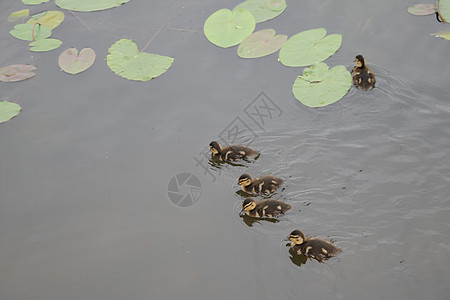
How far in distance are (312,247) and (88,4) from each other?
5121mm

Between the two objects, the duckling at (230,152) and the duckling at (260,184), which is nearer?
the duckling at (260,184)

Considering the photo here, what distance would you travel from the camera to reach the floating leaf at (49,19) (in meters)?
7.36

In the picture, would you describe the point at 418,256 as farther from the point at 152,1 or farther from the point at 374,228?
the point at 152,1

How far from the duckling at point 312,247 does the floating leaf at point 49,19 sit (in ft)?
16.2

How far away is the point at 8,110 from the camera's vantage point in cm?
624

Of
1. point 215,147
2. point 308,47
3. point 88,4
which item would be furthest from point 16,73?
point 308,47

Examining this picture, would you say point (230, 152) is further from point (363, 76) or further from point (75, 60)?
point (75, 60)

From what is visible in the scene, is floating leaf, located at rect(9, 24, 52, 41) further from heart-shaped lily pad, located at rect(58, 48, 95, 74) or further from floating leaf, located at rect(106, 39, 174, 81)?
floating leaf, located at rect(106, 39, 174, 81)

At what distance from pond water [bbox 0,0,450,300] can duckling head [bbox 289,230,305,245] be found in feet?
0.44

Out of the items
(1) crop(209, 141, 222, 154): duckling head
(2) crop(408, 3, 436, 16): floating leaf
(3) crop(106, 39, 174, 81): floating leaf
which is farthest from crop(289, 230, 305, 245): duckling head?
(2) crop(408, 3, 436, 16): floating leaf

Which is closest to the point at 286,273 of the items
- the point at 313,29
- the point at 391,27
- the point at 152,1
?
the point at 313,29

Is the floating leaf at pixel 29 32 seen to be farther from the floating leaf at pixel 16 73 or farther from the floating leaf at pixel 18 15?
the floating leaf at pixel 16 73

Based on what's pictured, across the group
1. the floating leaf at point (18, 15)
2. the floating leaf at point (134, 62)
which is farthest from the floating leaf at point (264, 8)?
the floating leaf at point (18, 15)

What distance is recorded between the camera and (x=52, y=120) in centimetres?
616
